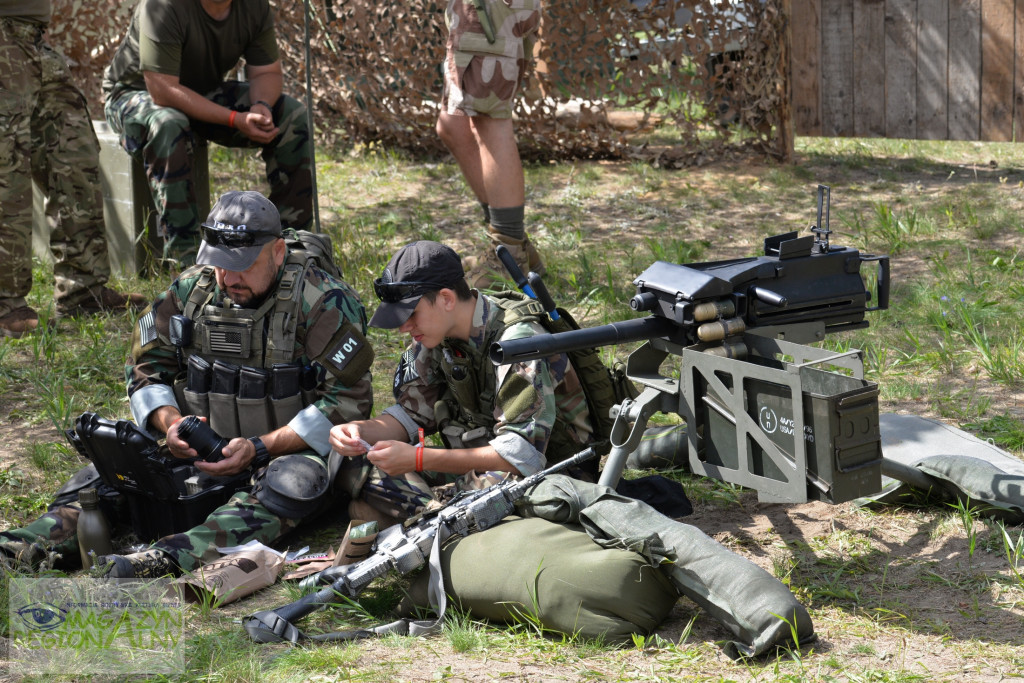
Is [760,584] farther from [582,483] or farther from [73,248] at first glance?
[73,248]

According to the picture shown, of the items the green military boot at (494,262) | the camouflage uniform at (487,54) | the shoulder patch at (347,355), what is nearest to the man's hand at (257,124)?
the camouflage uniform at (487,54)

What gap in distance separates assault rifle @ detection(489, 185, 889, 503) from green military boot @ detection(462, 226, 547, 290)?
2.15 metres

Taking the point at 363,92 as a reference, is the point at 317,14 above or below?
above

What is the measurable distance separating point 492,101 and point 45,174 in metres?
2.71

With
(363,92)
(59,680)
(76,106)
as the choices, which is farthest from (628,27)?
(59,680)

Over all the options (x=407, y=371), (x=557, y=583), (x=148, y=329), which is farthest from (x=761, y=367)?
(x=148, y=329)

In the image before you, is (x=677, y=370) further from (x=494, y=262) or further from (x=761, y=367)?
(x=761, y=367)

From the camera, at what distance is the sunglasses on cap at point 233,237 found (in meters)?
4.11

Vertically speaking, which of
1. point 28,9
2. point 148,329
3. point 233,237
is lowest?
point 148,329

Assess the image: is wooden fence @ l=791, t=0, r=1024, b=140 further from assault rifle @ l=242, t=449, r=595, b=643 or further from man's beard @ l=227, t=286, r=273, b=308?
assault rifle @ l=242, t=449, r=595, b=643

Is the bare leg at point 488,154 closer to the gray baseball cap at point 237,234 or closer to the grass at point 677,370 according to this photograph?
the grass at point 677,370

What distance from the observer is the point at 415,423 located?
4125 millimetres

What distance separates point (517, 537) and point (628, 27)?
572cm

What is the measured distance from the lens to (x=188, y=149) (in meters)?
6.37
